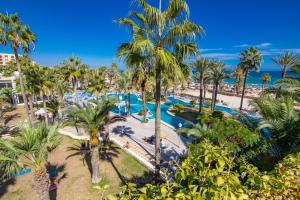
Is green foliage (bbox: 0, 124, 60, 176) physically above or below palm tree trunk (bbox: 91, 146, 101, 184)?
above

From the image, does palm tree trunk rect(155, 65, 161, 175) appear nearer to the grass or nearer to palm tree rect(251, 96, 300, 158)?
the grass

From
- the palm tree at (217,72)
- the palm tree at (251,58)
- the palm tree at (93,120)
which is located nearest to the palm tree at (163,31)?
the palm tree at (93,120)

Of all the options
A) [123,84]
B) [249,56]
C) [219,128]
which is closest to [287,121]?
[219,128]

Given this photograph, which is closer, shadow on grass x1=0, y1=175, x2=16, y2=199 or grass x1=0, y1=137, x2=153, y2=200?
grass x1=0, y1=137, x2=153, y2=200

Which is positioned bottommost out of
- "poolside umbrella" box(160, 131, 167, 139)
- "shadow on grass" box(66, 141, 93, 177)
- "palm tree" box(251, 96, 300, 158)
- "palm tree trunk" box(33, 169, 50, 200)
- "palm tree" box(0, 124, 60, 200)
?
"shadow on grass" box(66, 141, 93, 177)

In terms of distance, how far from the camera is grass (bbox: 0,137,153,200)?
1234 centimetres

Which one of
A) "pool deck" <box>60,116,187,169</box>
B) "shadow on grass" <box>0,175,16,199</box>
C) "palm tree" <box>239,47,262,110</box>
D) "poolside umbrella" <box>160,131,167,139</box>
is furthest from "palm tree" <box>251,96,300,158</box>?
"palm tree" <box>239,47,262,110</box>

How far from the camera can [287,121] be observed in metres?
8.54

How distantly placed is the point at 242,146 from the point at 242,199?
981 cm

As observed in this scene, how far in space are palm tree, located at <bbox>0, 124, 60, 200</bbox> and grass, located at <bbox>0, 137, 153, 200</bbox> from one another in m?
3.35

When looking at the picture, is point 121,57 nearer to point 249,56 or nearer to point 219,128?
point 219,128

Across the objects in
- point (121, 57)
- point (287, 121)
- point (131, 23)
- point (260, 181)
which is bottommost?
point (287, 121)

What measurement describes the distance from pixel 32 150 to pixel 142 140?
13543mm

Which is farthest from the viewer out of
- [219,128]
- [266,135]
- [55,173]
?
[55,173]
